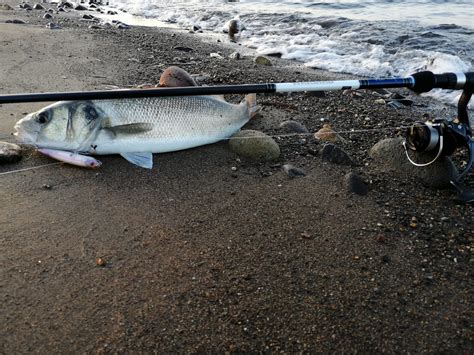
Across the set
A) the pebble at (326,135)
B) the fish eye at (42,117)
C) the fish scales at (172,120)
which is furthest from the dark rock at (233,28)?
the fish eye at (42,117)

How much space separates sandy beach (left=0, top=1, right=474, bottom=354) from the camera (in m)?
2.20

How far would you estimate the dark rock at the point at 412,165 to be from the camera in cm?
361

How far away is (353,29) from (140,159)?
8.16 m

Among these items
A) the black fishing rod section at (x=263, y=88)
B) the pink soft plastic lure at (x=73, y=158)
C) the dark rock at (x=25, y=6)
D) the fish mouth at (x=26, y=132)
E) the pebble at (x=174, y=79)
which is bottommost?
the dark rock at (x=25, y=6)

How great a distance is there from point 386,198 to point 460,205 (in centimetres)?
56

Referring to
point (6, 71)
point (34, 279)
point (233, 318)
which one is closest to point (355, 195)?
point (233, 318)

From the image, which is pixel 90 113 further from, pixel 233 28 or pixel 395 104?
pixel 233 28

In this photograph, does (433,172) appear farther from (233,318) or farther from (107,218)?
(107,218)

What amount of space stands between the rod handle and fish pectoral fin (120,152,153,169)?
2.18 m

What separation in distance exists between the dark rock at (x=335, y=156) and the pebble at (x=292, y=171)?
1.10 feet

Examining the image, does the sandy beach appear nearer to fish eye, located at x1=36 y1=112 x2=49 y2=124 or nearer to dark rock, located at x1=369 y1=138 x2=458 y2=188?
dark rock, located at x1=369 y1=138 x2=458 y2=188

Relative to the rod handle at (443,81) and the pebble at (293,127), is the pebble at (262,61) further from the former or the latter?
the rod handle at (443,81)

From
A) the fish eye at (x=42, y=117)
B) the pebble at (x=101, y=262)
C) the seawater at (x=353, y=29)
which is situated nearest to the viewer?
the pebble at (x=101, y=262)

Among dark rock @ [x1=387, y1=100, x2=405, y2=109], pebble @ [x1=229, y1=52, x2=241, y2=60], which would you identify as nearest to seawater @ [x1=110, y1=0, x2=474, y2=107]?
dark rock @ [x1=387, y1=100, x2=405, y2=109]
